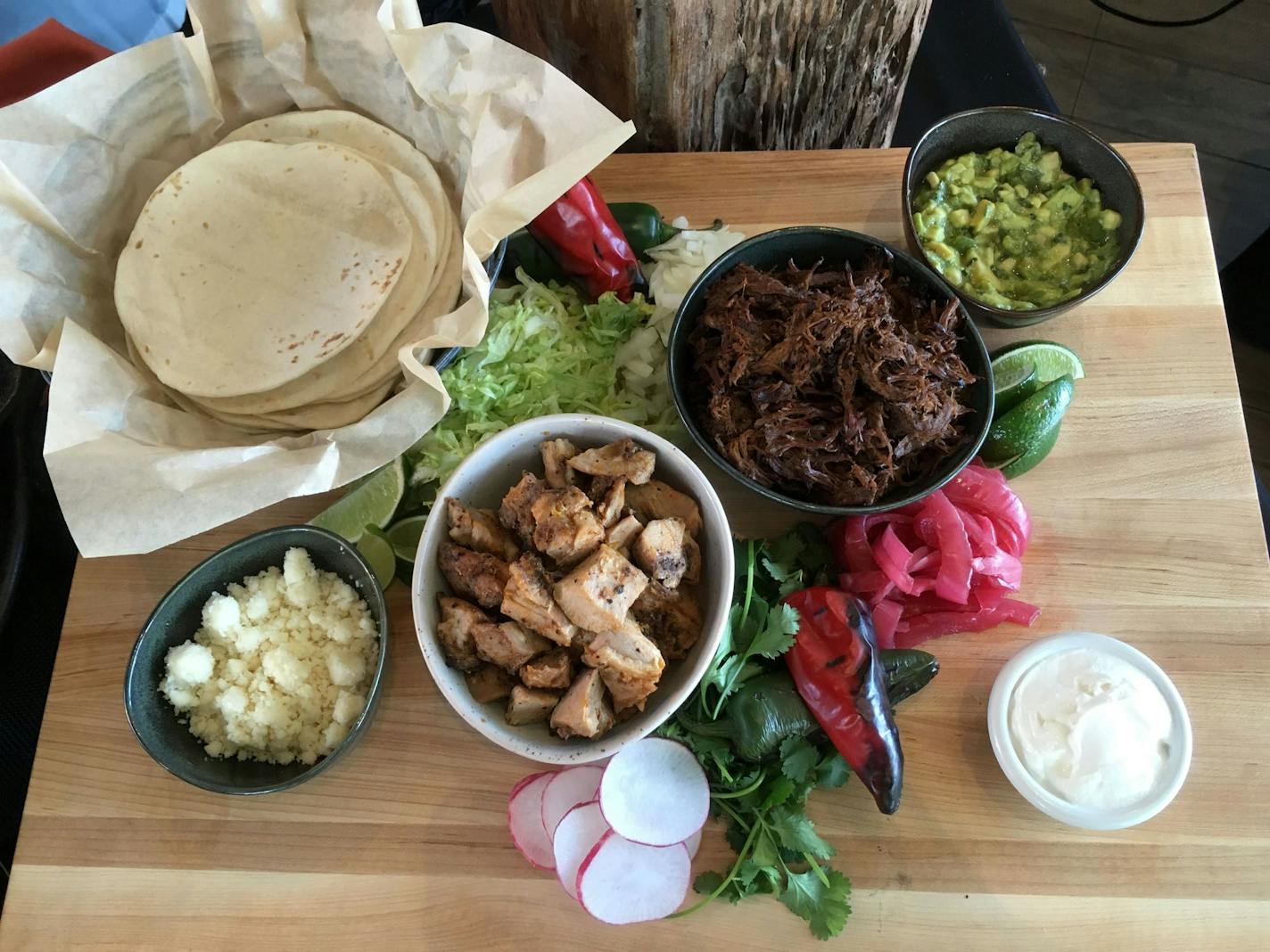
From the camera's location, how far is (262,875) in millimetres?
1516

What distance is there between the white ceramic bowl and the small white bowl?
518mm

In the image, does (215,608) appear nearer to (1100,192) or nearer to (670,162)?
(670,162)

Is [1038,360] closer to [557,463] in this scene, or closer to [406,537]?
[557,463]

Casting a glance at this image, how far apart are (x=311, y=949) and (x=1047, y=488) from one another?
153cm

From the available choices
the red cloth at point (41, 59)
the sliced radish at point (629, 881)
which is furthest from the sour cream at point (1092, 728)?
the red cloth at point (41, 59)

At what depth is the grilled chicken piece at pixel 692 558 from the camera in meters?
1.48

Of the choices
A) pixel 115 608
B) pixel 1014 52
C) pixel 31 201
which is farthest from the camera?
pixel 1014 52

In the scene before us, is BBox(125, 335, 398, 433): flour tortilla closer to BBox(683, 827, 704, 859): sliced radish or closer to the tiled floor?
BBox(683, 827, 704, 859): sliced radish

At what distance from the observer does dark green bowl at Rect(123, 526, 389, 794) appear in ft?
4.65

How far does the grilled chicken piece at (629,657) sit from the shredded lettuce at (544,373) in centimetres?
50

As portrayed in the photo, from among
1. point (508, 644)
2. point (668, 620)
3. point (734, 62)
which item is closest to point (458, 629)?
point (508, 644)

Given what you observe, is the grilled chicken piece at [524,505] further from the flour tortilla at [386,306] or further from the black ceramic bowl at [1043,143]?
the black ceramic bowl at [1043,143]

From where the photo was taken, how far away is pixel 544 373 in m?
1.77

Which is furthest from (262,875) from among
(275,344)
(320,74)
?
(320,74)
